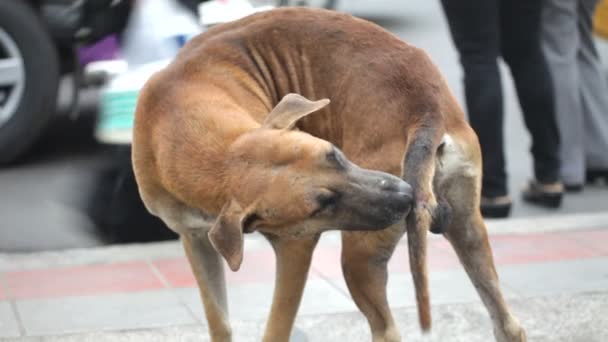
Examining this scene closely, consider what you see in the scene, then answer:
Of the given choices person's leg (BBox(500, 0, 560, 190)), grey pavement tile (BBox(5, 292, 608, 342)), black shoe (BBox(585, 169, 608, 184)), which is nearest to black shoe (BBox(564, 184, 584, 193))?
black shoe (BBox(585, 169, 608, 184))

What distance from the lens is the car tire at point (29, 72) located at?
23.4 feet

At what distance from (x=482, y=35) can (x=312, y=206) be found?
3.12 meters

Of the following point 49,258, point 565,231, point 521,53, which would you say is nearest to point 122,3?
point 49,258

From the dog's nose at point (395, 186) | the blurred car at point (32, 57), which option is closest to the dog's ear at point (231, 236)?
the dog's nose at point (395, 186)

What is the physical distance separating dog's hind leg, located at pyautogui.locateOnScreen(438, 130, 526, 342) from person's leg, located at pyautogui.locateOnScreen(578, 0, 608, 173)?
3.43 m

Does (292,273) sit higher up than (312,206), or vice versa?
(312,206)

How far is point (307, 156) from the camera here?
332 centimetres

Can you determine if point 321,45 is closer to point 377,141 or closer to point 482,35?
point 377,141

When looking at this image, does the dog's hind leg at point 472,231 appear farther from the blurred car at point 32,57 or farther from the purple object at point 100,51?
the purple object at point 100,51

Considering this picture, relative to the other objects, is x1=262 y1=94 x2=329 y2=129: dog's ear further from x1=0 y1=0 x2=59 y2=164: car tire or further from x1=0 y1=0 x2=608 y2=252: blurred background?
x1=0 y1=0 x2=59 y2=164: car tire

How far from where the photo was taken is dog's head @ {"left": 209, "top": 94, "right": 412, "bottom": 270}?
3295mm

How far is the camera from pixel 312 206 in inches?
129

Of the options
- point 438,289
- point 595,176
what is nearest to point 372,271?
point 438,289

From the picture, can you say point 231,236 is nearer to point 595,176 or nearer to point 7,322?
point 7,322
